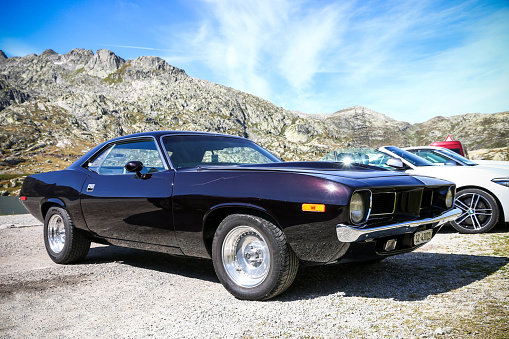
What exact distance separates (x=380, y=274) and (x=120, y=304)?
243 cm

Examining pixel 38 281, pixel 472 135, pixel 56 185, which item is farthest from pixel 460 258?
pixel 472 135

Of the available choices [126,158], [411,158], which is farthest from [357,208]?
[411,158]

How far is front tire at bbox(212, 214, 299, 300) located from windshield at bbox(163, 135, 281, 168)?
93 centimetres

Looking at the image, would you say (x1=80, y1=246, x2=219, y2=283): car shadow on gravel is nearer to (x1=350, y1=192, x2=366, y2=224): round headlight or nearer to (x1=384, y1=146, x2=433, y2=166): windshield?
(x1=350, y1=192, x2=366, y2=224): round headlight

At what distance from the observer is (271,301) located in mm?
2953

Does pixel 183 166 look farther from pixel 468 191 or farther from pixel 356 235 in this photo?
pixel 468 191

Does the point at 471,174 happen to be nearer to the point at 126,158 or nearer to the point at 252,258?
the point at 252,258

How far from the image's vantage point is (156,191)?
354cm

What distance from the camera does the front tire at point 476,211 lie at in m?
5.71

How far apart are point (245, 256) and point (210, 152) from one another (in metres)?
1.30

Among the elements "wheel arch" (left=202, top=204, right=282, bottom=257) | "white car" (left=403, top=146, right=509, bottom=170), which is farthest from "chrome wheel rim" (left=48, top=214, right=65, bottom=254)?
"white car" (left=403, top=146, right=509, bottom=170)

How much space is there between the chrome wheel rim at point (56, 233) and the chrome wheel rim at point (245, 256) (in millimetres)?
2738

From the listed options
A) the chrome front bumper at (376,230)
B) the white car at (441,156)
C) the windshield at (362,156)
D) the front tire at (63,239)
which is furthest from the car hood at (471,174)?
the front tire at (63,239)

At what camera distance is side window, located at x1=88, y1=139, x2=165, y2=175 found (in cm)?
382
